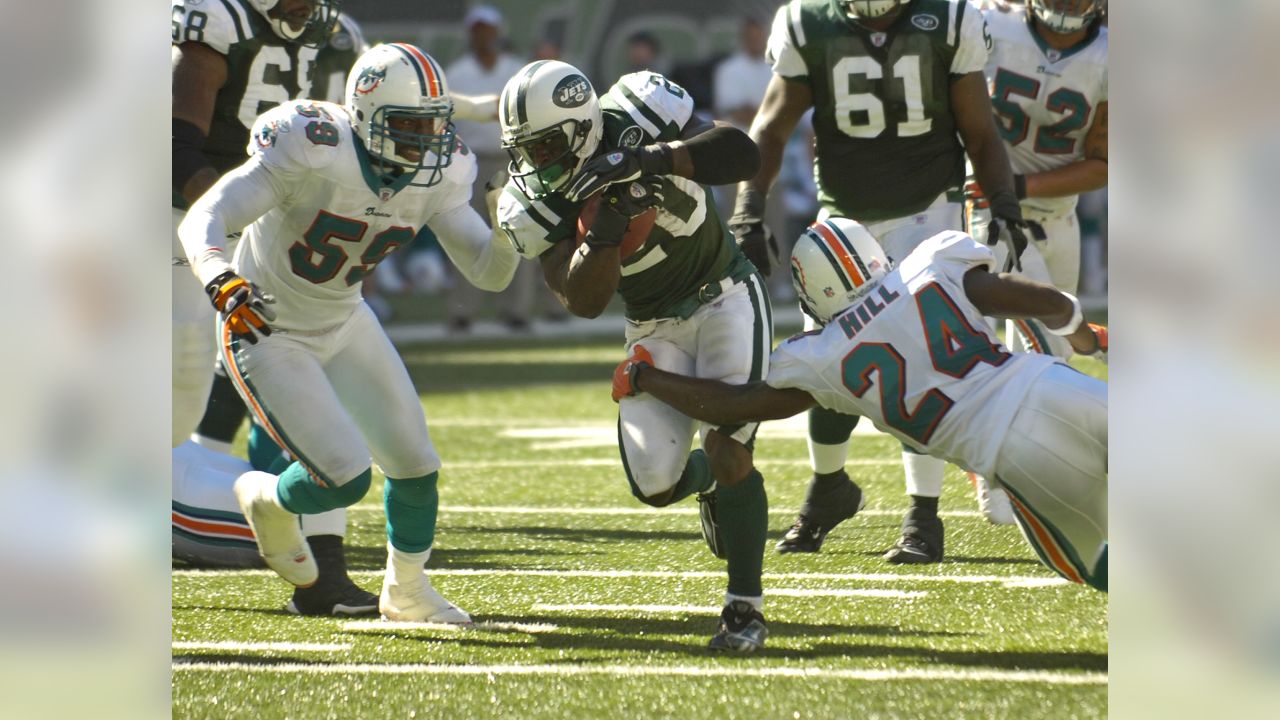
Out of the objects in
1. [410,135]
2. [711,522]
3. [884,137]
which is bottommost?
[711,522]

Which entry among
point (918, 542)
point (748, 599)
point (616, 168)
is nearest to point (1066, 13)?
point (918, 542)

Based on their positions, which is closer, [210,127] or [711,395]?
[711,395]

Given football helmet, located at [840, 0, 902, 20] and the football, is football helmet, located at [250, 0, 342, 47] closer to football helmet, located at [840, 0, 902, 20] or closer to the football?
the football

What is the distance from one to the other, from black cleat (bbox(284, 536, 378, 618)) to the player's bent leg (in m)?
1.72

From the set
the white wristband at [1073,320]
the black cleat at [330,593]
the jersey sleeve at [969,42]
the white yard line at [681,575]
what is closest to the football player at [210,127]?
the white yard line at [681,575]

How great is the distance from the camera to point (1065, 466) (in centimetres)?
321

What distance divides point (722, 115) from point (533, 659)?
337 inches

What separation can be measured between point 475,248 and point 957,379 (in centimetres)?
130

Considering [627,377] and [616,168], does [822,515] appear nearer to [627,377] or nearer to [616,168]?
[627,377]

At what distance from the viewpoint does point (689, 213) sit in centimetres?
402

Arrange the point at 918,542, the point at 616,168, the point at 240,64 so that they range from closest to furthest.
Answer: the point at 616,168 → the point at 918,542 → the point at 240,64
